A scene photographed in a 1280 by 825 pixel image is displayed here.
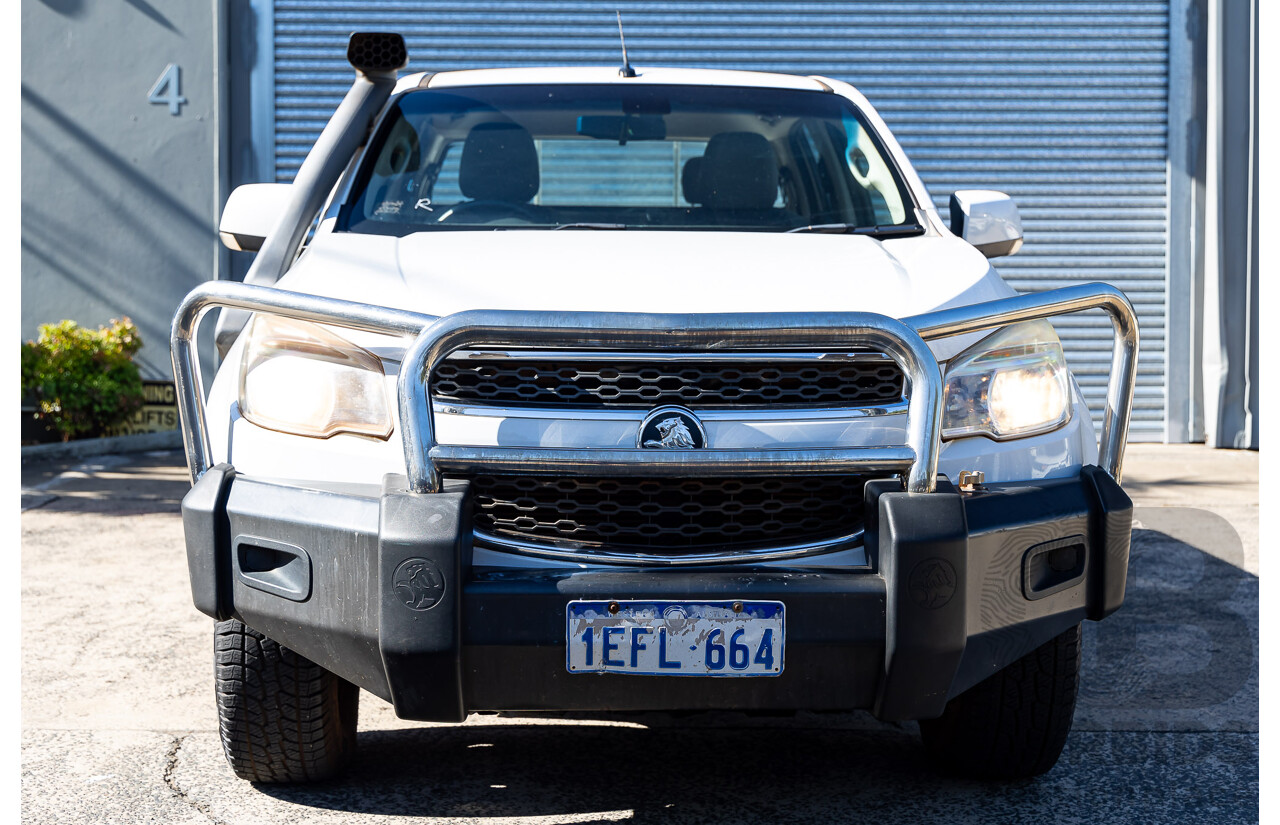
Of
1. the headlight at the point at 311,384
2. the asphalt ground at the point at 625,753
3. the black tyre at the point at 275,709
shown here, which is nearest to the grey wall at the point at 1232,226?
the asphalt ground at the point at 625,753

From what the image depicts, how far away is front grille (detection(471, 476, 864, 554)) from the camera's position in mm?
2461

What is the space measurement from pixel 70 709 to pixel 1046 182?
8.00 meters

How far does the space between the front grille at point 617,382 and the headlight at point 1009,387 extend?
8.7 inches

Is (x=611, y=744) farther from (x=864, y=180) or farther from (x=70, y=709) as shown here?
(x=864, y=180)

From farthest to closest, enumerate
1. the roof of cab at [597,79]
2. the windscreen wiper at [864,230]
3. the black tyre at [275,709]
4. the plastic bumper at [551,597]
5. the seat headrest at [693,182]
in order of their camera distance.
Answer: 1. the roof of cab at [597,79]
2. the seat headrest at [693,182]
3. the windscreen wiper at [864,230]
4. the black tyre at [275,709]
5. the plastic bumper at [551,597]

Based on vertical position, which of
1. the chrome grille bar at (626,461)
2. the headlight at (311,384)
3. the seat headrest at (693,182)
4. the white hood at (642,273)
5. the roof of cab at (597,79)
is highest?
the roof of cab at (597,79)

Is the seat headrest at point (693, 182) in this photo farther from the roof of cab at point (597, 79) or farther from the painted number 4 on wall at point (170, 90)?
Result: the painted number 4 on wall at point (170, 90)

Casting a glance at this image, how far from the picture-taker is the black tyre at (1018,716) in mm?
2879

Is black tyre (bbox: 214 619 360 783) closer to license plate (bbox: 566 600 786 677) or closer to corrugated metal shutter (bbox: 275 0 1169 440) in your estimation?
license plate (bbox: 566 600 786 677)

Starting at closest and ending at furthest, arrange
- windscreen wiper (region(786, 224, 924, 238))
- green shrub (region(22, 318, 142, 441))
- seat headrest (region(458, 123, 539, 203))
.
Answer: windscreen wiper (region(786, 224, 924, 238)), seat headrest (region(458, 123, 539, 203)), green shrub (region(22, 318, 142, 441))

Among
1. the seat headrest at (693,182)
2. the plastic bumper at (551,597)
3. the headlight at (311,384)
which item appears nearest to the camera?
the plastic bumper at (551,597)

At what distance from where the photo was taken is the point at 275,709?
2.79 metres

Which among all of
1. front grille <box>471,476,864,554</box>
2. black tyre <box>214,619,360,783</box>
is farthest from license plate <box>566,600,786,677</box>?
black tyre <box>214,619,360,783</box>

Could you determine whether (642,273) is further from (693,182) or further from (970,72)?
(970,72)
